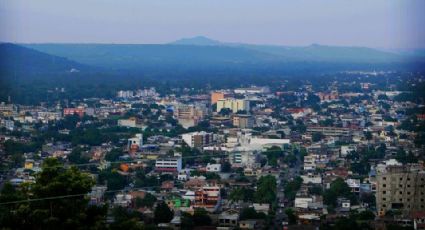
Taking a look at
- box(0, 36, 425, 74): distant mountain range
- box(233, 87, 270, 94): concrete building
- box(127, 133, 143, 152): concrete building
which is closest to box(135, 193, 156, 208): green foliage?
box(127, 133, 143, 152): concrete building

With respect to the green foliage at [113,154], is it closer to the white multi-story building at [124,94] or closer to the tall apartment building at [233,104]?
the tall apartment building at [233,104]

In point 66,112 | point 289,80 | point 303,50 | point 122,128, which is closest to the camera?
point 122,128

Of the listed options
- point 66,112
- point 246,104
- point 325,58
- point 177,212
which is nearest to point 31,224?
point 177,212

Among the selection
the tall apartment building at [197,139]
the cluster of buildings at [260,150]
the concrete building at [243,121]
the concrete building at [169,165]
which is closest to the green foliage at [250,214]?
the cluster of buildings at [260,150]

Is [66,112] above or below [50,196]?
below

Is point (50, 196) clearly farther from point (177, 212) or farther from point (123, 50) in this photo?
point (123, 50)

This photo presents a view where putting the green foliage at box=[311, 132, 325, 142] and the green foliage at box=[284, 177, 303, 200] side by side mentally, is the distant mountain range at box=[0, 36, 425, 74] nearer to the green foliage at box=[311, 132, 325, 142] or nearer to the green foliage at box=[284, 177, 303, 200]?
the green foliage at box=[311, 132, 325, 142]
